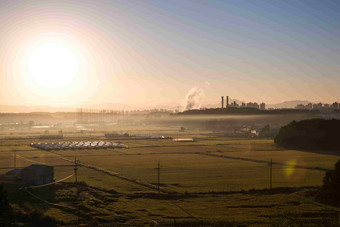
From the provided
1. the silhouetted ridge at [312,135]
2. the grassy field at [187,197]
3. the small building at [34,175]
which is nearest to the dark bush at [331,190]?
the grassy field at [187,197]

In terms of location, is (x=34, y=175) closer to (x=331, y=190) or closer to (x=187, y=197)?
(x=187, y=197)

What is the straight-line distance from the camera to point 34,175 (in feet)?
78.8

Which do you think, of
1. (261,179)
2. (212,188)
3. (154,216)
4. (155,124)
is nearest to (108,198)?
(154,216)

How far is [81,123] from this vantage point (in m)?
190

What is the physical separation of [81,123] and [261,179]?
171024 mm

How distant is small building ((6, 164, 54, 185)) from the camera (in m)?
23.5

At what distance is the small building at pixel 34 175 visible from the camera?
23.5 metres

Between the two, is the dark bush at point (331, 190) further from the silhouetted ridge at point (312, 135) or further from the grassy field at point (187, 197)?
Result: the silhouetted ridge at point (312, 135)

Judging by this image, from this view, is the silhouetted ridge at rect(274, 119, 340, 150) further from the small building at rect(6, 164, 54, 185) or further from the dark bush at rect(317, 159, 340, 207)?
the small building at rect(6, 164, 54, 185)

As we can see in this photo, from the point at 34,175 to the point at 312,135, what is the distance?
147ft

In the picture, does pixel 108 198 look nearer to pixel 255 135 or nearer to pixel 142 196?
pixel 142 196

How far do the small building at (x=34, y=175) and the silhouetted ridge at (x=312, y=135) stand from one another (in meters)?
41.4

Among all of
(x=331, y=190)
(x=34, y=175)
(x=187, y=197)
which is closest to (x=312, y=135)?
(x=331, y=190)

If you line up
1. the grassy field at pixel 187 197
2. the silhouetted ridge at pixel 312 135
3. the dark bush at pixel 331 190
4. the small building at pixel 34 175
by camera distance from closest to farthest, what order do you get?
the grassy field at pixel 187 197, the dark bush at pixel 331 190, the small building at pixel 34 175, the silhouetted ridge at pixel 312 135
